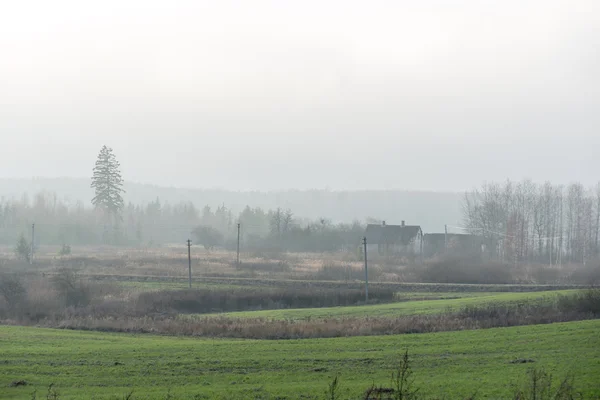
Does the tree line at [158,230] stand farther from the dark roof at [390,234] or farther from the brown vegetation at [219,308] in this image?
the brown vegetation at [219,308]

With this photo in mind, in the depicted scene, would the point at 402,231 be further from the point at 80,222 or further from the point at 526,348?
the point at 526,348

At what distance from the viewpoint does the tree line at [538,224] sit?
342 ft

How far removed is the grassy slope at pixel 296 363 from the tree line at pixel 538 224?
7778 centimetres

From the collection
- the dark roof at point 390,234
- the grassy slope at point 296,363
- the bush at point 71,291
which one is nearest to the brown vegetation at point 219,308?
the bush at point 71,291

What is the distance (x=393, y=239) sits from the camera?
106 metres

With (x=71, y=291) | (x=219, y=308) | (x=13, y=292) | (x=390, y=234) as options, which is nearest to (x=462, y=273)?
(x=219, y=308)

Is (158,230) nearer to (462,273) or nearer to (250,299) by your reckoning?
(462,273)

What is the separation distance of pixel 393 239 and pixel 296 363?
85393 millimetres

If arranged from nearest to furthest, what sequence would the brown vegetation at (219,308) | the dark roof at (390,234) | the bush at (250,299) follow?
the brown vegetation at (219,308)
the bush at (250,299)
the dark roof at (390,234)

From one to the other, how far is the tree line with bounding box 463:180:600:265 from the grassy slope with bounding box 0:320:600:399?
7778 cm

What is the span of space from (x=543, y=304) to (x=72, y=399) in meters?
27.3

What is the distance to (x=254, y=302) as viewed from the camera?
172ft

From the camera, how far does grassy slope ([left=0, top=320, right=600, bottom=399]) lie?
17828 mm

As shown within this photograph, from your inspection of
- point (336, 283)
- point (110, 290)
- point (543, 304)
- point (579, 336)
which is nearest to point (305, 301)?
point (336, 283)
